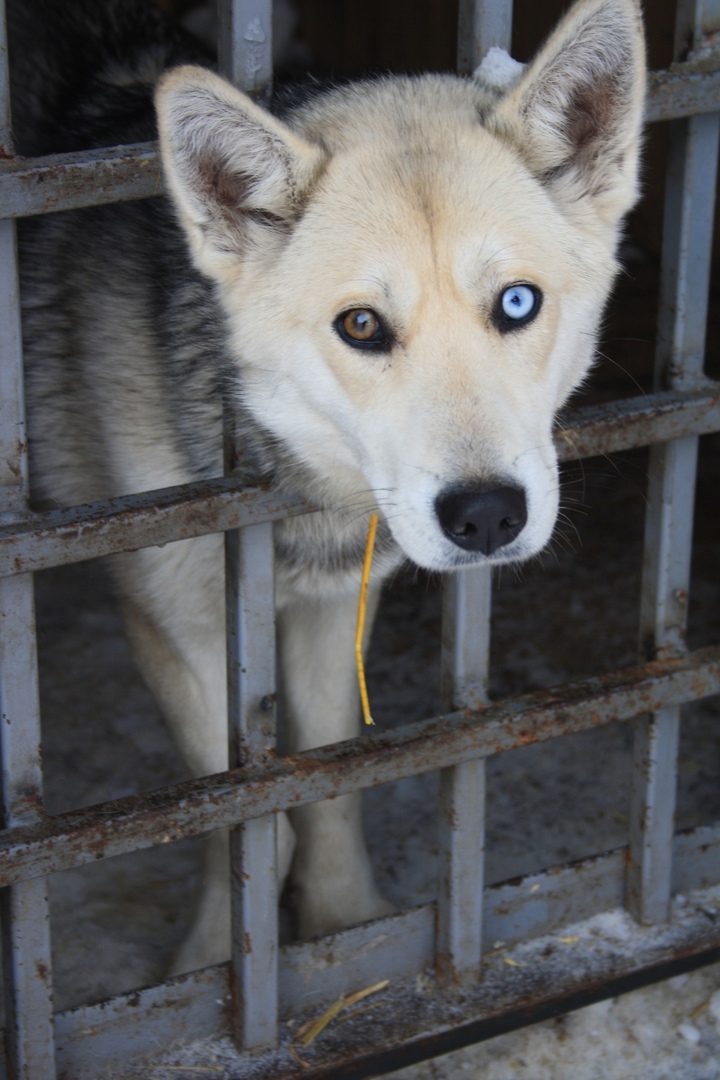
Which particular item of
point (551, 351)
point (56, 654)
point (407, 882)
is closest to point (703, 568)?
point (407, 882)

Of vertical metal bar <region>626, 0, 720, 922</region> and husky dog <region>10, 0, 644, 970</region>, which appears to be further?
vertical metal bar <region>626, 0, 720, 922</region>

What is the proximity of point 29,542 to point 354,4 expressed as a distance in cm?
590

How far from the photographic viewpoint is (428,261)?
2148mm

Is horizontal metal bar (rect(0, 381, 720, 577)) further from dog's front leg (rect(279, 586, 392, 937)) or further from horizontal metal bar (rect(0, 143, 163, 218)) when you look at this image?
dog's front leg (rect(279, 586, 392, 937))

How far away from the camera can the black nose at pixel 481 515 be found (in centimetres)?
203

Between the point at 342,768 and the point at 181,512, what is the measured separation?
0.58 meters

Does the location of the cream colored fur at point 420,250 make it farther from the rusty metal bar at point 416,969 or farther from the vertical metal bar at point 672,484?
the rusty metal bar at point 416,969

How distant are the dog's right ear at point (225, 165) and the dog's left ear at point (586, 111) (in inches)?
14.6

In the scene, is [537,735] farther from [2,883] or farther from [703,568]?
[703,568]

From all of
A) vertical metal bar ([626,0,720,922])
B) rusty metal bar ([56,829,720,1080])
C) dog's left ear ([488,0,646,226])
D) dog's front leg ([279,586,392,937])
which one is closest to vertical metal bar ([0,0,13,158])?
dog's left ear ([488,0,646,226])

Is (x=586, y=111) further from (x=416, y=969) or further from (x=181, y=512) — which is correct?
(x=416, y=969)

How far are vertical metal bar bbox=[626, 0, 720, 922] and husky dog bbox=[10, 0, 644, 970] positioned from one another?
168mm

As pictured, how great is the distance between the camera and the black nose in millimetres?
2025

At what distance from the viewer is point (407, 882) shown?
337 cm
